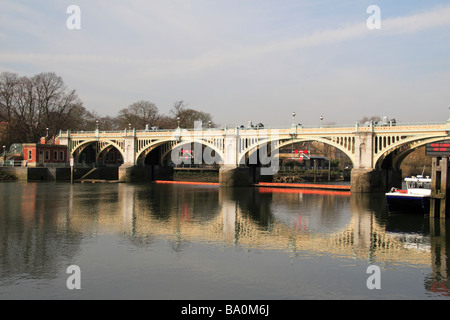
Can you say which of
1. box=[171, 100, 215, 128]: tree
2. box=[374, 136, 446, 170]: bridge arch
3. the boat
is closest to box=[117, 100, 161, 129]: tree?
box=[171, 100, 215, 128]: tree

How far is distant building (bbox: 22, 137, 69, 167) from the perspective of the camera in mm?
72812

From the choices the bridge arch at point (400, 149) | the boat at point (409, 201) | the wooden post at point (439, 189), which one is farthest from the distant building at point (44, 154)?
the wooden post at point (439, 189)

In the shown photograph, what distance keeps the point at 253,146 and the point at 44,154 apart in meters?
34.4

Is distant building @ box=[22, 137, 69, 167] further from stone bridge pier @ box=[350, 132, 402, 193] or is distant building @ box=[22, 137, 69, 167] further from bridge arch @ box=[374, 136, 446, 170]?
bridge arch @ box=[374, 136, 446, 170]

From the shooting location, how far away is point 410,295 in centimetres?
1549

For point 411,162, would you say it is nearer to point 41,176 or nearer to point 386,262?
point 41,176

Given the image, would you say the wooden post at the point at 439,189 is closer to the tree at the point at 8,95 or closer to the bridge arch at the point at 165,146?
the bridge arch at the point at 165,146

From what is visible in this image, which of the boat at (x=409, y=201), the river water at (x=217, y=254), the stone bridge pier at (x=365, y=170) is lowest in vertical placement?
the river water at (x=217, y=254)

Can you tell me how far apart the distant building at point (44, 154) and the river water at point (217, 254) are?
37.9 metres

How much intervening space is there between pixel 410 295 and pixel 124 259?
35.7ft

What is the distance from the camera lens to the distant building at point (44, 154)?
7281 cm

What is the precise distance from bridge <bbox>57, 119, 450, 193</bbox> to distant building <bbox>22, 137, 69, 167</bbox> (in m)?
2.43
